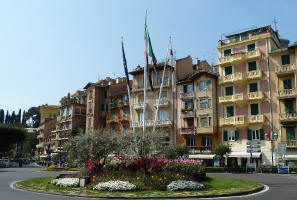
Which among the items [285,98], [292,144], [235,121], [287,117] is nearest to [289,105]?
[285,98]

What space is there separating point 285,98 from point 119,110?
113ft

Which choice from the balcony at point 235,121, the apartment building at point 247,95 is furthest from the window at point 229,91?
the balcony at point 235,121

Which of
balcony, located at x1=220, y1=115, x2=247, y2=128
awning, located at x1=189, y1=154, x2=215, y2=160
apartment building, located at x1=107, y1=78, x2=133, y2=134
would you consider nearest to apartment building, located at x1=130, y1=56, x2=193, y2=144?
apartment building, located at x1=107, y1=78, x2=133, y2=134

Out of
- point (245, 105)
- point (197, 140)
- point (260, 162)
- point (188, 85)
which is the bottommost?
point (260, 162)

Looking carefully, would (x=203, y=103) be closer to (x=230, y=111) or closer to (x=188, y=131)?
(x=230, y=111)

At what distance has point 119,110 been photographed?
66688 mm

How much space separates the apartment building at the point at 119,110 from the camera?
6488 centimetres

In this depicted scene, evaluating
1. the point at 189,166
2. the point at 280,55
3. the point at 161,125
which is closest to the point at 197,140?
the point at 161,125

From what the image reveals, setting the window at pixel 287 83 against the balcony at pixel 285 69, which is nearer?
the balcony at pixel 285 69

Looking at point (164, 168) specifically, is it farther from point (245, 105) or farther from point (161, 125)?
point (161, 125)

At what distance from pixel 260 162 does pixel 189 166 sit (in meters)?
25.1

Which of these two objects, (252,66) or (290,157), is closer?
(290,157)

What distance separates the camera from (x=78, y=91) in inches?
3514

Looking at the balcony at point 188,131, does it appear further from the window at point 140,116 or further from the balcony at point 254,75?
the balcony at point 254,75
